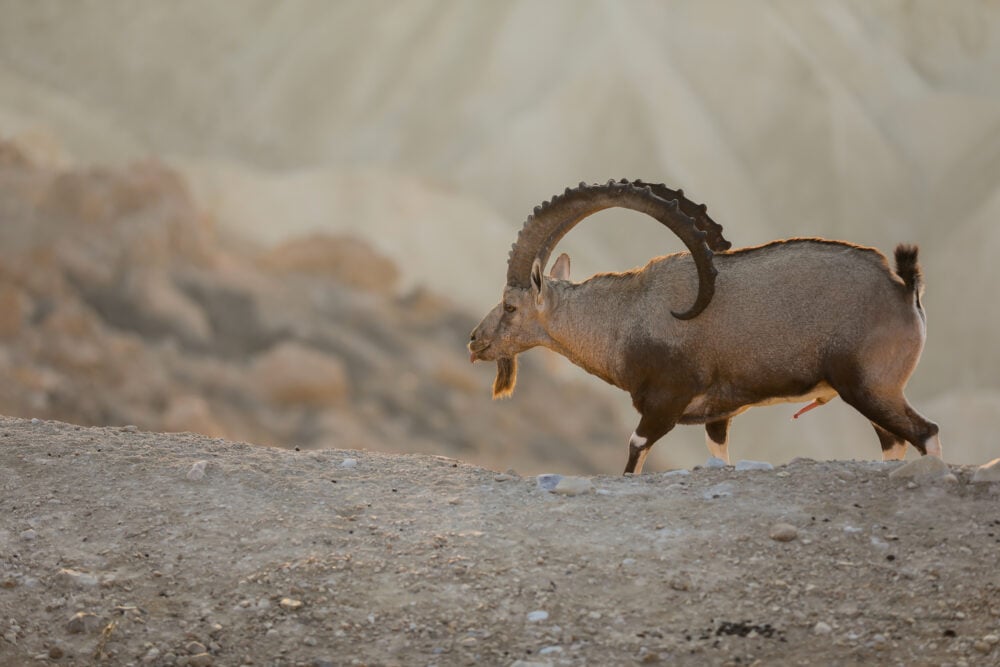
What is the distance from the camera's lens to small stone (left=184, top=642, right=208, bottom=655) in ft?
21.0

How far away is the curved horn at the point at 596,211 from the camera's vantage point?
9.77m

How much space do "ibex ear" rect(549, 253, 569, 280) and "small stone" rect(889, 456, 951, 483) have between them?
14.8 ft

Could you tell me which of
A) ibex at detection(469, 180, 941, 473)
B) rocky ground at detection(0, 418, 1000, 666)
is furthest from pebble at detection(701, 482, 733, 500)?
ibex at detection(469, 180, 941, 473)

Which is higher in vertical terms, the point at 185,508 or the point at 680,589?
the point at 185,508

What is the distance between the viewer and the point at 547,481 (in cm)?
871

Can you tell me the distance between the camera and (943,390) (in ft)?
168

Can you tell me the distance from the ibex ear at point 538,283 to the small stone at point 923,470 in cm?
391

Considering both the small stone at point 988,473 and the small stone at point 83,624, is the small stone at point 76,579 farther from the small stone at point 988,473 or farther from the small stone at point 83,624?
the small stone at point 988,473

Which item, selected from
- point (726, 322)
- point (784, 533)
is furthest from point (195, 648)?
point (726, 322)

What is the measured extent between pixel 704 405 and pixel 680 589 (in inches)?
138

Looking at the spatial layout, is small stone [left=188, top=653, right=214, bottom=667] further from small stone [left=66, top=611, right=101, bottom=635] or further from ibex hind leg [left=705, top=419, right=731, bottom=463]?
ibex hind leg [left=705, top=419, right=731, bottom=463]

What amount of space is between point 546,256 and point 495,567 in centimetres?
446

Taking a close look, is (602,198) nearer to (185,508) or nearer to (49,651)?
(185,508)

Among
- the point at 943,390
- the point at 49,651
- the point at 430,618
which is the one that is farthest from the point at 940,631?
the point at 943,390
